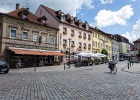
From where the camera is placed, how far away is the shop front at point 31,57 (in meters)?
25.3

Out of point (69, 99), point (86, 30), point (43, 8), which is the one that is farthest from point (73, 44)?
point (69, 99)

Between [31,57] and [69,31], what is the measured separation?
538 inches

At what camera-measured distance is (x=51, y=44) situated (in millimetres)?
33375

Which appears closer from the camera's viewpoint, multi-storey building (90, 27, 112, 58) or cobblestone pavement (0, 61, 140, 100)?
cobblestone pavement (0, 61, 140, 100)

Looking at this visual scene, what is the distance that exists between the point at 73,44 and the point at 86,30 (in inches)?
293

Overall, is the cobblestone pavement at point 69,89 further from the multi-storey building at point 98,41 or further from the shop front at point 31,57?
the multi-storey building at point 98,41

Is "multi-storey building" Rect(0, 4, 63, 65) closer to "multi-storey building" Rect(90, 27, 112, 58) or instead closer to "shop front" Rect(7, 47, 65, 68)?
"shop front" Rect(7, 47, 65, 68)

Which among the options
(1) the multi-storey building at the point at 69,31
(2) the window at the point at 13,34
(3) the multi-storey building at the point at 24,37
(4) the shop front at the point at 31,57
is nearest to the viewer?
(3) the multi-storey building at the point at 24,37

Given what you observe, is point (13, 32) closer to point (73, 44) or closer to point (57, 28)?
point (57, 28)

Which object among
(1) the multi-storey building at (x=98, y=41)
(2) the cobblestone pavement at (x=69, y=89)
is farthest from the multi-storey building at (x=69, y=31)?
(2) the cobblestone pavement at (x=69, y=89)

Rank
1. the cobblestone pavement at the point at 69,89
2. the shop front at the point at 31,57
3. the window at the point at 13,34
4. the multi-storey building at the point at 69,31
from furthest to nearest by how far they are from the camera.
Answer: the multi-storey building at the point at 69,31 < the window at the point at 13,34 < the shop front at the point at 31,57 < the cobblestone pavement at the point at 69,89

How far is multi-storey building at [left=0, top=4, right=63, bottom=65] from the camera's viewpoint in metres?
24.9

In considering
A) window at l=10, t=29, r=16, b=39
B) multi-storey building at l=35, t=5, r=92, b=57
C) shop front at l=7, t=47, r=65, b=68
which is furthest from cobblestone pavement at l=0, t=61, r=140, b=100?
multi-storey building at l=35, t=5, r=92, b=57

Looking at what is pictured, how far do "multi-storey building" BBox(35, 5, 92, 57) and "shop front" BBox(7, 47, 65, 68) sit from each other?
427cm
